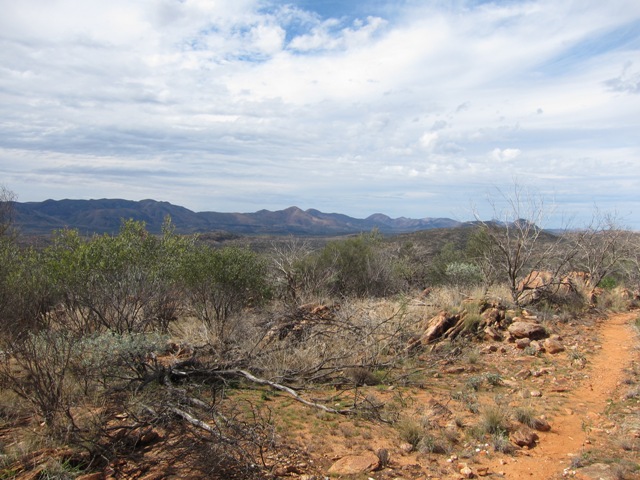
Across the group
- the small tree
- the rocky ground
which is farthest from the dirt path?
the small tree

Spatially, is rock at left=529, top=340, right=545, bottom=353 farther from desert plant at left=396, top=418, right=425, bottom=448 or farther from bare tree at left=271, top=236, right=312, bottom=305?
bare tree at left=271, top=236, right=312, bottom=305

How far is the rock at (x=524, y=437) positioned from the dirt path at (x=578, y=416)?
72 millimetres

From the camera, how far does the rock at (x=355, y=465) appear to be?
4527 mm

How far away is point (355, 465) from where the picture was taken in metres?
4.62

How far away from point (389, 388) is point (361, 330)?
201 cm

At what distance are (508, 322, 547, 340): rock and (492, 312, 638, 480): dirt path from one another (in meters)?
1.12

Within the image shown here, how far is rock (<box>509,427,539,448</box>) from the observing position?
5.14 metres

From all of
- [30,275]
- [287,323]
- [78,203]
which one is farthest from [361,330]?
[78,203]

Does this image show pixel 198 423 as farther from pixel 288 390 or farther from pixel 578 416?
pixel 578 416

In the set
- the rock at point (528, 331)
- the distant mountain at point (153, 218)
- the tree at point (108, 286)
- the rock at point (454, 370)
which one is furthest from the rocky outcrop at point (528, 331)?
the distant mountain at point (153, 218)

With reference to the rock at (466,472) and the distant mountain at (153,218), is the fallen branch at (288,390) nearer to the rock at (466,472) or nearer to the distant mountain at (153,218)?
the rock at (466,472)

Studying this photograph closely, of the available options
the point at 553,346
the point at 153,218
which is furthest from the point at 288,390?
the point at 153,218

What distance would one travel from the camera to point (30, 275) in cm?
845

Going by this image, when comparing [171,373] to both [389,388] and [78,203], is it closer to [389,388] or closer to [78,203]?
[389,388]
